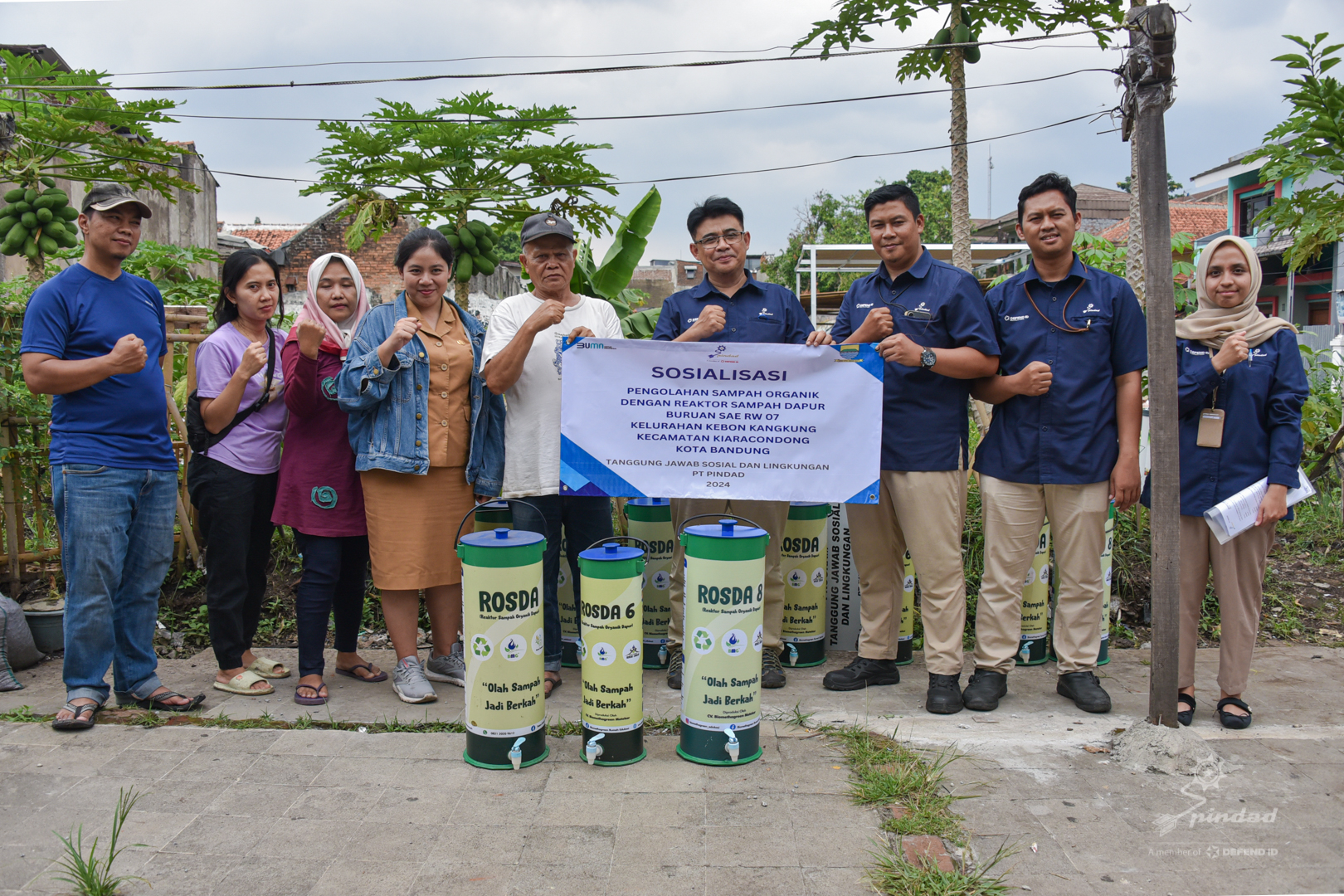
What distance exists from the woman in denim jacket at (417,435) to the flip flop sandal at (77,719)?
4.19ft

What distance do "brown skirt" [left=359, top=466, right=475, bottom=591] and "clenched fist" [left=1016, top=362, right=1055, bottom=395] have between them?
2675 millimetres

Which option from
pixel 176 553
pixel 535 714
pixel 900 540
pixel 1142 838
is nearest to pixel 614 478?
pixel 535 714

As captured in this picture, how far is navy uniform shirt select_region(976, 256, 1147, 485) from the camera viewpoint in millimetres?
3889

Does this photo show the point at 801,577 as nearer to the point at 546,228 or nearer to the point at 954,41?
the point at 546,228

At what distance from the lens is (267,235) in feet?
112

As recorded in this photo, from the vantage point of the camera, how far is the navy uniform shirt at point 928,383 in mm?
4020

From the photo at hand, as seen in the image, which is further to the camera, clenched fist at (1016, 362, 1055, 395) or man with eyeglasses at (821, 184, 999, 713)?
man with eyeglasses at (821, 184, 999, 713)

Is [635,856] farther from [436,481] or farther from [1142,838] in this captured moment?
[436,481]

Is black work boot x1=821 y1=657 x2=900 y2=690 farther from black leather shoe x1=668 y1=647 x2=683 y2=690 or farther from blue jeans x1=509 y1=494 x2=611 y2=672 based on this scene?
blue jeans x1=509 y1=494 x2=611 y2=672

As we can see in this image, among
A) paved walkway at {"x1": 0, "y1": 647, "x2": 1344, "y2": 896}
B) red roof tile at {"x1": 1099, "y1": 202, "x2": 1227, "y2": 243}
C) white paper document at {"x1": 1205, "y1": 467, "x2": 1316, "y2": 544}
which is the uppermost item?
red roof tile at {"x1": 1099, "y1": 202, "x2": 1227, "y2": 243}

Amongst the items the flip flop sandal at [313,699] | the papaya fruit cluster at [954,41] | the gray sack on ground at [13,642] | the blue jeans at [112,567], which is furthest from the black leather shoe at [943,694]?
the papaya fruit cluster at [954,41]

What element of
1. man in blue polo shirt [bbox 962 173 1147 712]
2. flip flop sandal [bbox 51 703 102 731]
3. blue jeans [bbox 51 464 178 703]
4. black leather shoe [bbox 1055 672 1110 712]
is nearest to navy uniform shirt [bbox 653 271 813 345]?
man in blue polo shirt [bbox 962 173 1147 712]

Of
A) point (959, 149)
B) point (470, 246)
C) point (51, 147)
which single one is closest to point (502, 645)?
point (470, 246)

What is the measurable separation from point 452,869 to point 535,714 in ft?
2.67
